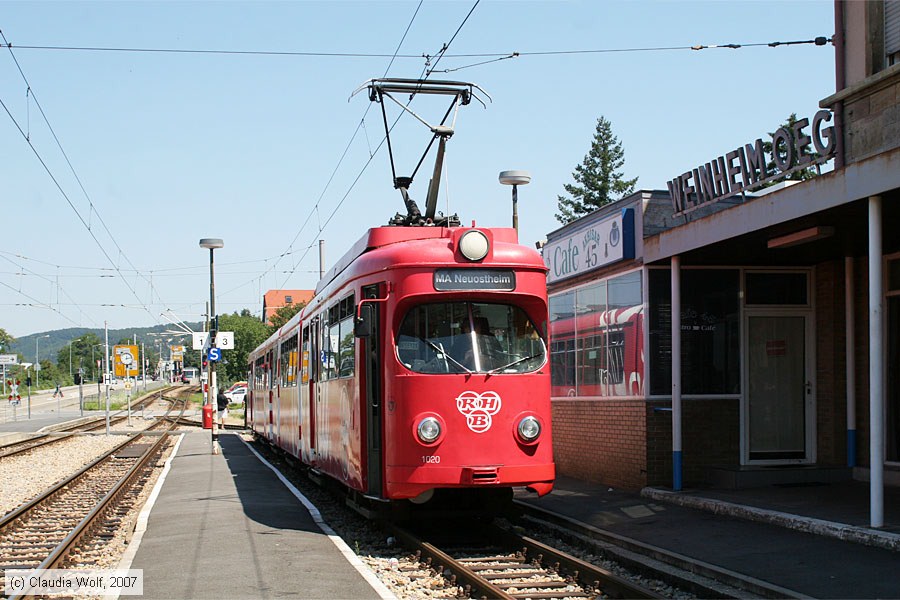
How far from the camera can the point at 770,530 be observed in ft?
33.3

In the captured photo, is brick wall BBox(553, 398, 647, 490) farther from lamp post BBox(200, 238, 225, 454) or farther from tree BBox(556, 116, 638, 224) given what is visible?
tree BBox(556, 116, 638, 224)

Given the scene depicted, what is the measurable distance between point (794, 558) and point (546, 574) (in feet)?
6.99

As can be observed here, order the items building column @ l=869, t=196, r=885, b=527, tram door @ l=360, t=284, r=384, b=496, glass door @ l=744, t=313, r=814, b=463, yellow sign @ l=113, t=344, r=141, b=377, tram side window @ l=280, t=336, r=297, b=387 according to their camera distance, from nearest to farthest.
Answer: building column @ l=869, t=196, r=885, b=527 < tram door @ l=360, t=284, r=384, b=496 < glass door @ l=744, t=313, r=814, b=463 < tram side window @ l=280, t=336, r=297, b=387 < yellow sign @ l=113, t=344, r=141, b=377

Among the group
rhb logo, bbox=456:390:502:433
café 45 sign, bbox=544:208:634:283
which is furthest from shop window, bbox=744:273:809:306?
rhb logo, bbox=456:390:502:433

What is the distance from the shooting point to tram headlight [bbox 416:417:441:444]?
10.3 metres

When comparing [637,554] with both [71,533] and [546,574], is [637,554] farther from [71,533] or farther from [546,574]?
[71,533]

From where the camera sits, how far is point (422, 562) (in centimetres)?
1002

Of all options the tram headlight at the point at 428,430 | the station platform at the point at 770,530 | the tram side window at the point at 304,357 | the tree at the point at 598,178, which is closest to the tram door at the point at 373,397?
the tram headlight at the point at 428,430

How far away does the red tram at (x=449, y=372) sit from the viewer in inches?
406

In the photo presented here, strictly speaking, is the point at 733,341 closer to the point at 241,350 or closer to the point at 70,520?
the point at 70,520

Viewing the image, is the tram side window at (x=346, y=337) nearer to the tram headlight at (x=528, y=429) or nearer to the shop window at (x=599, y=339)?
the tram headlight at (x=528, y=429)

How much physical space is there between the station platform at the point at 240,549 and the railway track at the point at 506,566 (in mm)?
784

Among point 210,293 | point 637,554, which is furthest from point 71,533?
point 210,293

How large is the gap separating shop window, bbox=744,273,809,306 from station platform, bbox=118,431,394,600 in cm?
658
